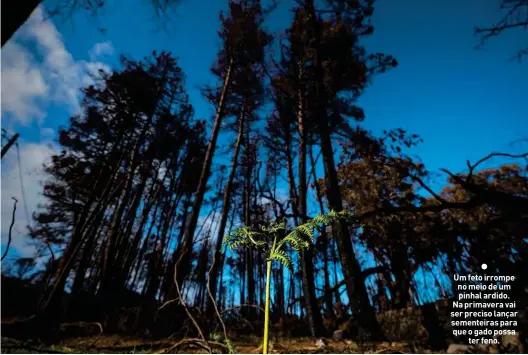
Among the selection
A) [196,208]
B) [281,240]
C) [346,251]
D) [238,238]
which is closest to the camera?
[281,240]

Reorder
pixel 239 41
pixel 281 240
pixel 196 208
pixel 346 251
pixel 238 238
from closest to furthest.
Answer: pixel 281 240 → pixel 238 238 → pixel 346 251 → pixel 196 208 → pixel 239 41

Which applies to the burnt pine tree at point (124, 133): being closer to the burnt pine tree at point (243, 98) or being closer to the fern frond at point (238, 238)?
the burnt pine tree at point (243, 98)

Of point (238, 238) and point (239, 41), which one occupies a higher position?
point (239, 41)

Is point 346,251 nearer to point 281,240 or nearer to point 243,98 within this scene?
point 281,240

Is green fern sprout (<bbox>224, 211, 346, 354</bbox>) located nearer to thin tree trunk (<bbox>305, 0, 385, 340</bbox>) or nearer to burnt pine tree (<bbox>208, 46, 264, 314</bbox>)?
thin tree trunk (<bbox>305, 0, 385, 340</bbox>)

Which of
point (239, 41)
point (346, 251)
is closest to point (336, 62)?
point (239, 41)

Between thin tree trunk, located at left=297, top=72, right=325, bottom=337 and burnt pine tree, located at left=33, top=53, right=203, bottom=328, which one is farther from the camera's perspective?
burnt pine tree, located at left=33, top=53, right=203, bottom=328

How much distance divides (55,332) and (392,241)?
751cm

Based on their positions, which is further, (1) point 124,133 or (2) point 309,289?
(1) point 124,133

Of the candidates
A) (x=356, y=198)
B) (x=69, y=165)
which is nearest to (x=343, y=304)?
(x=356, y=198)

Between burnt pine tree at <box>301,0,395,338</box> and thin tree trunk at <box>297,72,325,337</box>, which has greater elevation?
burnt pine tree at <box>301,0,395,338</box>

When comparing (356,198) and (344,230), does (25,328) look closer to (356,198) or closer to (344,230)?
(344,230)

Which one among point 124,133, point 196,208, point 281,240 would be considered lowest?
point 281,240

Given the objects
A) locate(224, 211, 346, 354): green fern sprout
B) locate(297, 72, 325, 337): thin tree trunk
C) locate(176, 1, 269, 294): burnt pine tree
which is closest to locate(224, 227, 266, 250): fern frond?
locate(224, 211, 346, 354): green fern sprout
